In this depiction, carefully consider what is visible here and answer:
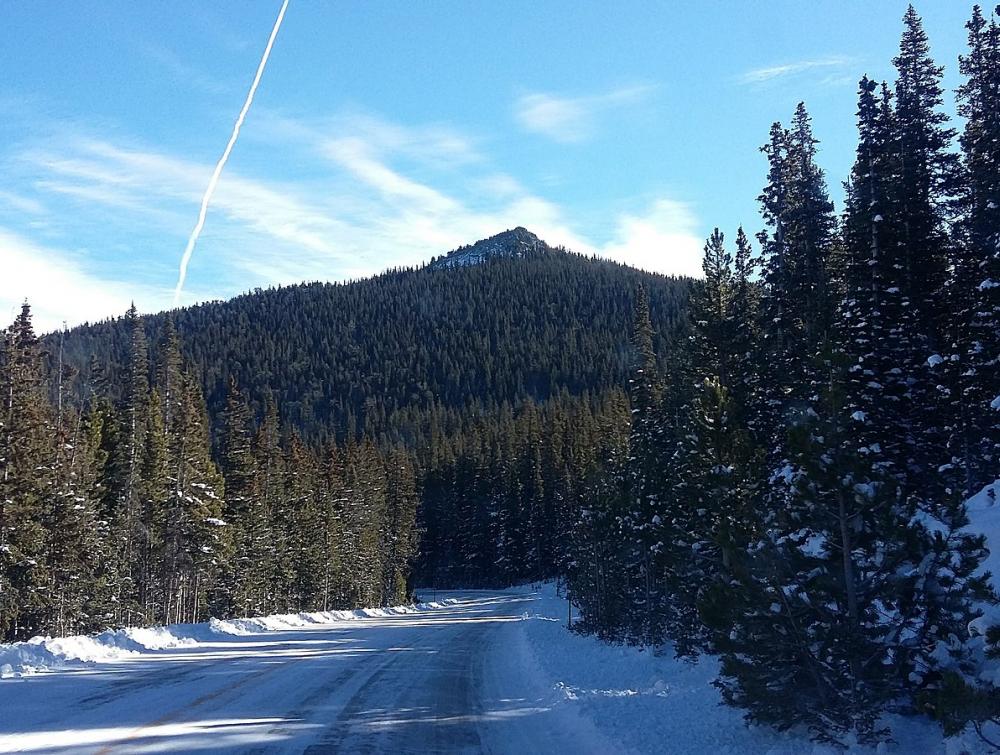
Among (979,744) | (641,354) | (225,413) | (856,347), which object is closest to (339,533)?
(225,413)

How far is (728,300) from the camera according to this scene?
1309 inches

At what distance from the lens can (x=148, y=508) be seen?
155 feet

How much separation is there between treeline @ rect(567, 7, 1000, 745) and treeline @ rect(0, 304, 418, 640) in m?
23.7

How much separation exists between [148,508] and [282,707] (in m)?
38.1

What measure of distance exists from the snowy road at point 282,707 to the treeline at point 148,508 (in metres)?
16.0

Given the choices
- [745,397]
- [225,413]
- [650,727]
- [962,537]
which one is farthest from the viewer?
[225,413]

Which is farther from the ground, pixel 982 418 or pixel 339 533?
pixel 982 418

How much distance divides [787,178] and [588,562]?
80.3 feet

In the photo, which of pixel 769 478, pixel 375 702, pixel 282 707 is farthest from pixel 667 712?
pixel 769 478

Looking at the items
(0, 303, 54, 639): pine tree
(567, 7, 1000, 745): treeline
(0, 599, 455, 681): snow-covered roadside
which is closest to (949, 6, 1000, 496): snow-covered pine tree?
(567, 7, 1000, 745): treeline

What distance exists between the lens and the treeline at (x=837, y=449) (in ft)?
29.8

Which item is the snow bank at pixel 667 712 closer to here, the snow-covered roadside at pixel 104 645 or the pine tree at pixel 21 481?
the snow-covered roadside at pixel 104 645

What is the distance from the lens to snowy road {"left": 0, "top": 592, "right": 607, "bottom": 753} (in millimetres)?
10547

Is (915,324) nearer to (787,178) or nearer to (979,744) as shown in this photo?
(787,178)
